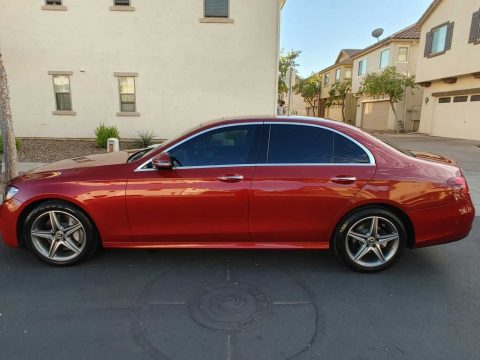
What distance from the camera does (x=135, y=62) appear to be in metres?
12.9

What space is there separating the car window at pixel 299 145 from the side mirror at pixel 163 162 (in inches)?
38.1

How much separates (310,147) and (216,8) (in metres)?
11.2

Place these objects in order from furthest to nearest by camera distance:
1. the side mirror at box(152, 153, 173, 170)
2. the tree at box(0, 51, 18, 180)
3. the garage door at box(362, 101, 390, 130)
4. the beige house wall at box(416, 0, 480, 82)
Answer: the garage door at box(362, 101, 390, 130), the beige house wall at box(416, 0, 480, 82), the tree at box(0, 51, 18, 180), the side mirror at box(152, 153, 173, 170)

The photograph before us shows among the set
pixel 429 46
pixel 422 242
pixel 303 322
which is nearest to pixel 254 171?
pixel 303 322

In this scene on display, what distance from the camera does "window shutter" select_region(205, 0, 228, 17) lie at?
41.2ft

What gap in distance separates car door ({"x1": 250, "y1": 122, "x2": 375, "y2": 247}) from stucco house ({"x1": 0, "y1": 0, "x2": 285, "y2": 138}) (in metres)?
10.1

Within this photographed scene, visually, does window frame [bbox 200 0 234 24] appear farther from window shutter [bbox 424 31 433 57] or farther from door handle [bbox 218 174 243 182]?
window shutter [bbox 424 31 433 57]

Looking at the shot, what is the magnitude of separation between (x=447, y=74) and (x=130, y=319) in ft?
68.1

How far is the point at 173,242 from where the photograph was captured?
136 inches

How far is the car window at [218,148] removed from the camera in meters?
3.38

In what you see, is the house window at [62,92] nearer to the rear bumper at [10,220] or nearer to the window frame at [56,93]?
the window frame at [56,93]

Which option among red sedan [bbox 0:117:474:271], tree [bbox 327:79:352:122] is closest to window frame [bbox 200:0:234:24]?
red sedan [bbox 0:117:474:271]

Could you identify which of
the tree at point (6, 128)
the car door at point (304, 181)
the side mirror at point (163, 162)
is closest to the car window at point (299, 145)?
the car door at point (304, 181)

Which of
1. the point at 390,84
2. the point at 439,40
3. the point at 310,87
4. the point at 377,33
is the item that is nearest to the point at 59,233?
the point at 439,40
